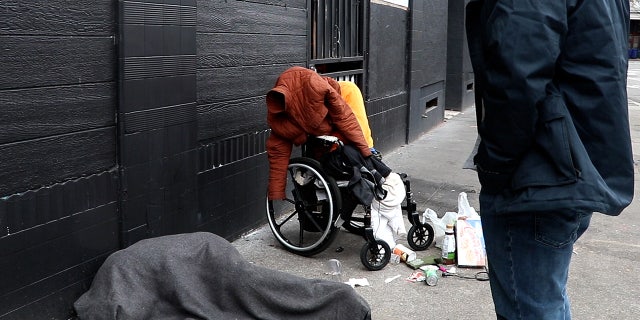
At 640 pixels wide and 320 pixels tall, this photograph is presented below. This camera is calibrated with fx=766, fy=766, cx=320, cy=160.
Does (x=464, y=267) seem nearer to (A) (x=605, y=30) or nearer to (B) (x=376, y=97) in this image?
(A) (x=605, y=30)

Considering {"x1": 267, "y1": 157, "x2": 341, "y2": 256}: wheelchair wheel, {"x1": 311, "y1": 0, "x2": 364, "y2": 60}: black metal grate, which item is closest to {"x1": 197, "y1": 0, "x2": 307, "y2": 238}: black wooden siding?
{"x1": 267, "y1": 157, "x2": 341, "y2": 256}: wheelchair wheel

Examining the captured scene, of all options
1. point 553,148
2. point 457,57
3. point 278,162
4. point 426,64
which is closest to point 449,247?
point 278,162

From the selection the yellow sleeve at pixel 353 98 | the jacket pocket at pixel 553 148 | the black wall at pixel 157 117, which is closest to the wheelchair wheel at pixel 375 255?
the yellow sleeve at pixel 353 98

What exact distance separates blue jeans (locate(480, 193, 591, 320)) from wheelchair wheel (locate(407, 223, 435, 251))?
3120 mm

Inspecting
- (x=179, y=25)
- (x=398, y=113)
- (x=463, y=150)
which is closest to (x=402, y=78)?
(x=398, y=113)

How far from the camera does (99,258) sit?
4391mm

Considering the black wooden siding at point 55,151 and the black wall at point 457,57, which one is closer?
the black wooden siding at point 55,151

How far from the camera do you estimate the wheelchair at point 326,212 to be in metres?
5.45

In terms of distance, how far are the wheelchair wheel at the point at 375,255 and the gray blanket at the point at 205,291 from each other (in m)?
1.12

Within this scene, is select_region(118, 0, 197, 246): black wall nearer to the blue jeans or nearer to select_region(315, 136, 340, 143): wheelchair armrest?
select_region(315, 136, 340, 143): wheelchair armrest

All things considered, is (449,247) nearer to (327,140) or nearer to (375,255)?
(375,255)

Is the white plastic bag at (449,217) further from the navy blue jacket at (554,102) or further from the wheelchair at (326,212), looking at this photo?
the navy blue jacket at (554,102)

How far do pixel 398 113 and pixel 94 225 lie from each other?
7046 mm

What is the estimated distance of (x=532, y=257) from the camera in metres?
2.67
